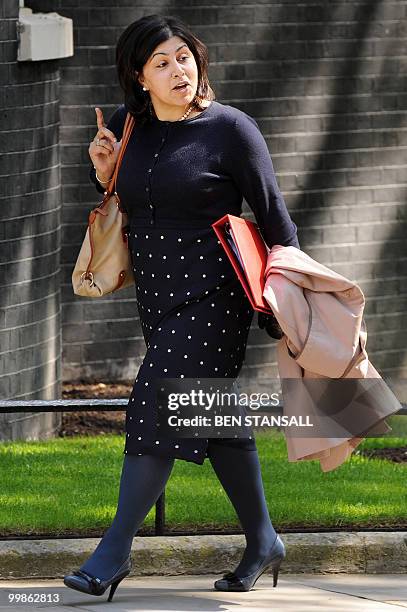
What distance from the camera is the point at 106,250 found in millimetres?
5547

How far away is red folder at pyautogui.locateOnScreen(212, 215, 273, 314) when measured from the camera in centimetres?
518

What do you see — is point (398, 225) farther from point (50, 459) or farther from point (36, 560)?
point (36, 560)

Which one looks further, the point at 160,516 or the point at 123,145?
the point at 160,516

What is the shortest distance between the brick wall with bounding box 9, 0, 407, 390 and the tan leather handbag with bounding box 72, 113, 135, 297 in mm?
4801

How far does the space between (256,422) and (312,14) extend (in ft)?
19.1

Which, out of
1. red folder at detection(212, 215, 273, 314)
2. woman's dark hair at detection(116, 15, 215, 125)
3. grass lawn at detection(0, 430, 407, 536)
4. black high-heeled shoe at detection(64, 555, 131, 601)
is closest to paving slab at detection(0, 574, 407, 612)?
black high-heeled shoe at detection(64, 555, 131, 601)

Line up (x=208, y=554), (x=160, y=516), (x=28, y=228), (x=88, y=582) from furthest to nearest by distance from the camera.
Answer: (x=28, y=228)
(x=160, y=516)
(x=208, y=554)
(x=88, y=582)

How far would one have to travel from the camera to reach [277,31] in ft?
35.9

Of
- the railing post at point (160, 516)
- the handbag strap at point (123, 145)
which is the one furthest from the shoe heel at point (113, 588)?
the handbag strap at point (123, 145)

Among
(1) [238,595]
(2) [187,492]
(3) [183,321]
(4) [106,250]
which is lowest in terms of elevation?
(2) [187,492]

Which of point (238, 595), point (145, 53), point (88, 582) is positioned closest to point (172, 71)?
point (145, 53)

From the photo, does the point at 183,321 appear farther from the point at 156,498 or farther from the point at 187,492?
the point at 187,492

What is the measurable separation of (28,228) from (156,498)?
163 inches

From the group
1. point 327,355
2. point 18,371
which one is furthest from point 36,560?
point 18,371
